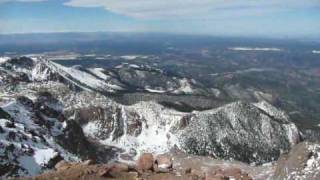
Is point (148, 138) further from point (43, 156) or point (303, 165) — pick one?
point (303, 165)

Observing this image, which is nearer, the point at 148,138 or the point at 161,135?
the point at 148,138

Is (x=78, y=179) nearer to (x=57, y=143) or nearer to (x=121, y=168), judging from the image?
(x=121, y=168)

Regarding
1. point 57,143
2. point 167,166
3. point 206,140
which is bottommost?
point 206,140

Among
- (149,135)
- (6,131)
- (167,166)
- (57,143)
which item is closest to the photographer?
(167,166)

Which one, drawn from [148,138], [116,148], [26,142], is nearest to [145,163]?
[26,142]

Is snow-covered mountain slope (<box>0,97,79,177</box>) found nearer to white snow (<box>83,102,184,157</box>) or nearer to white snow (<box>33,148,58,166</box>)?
white snow (<box>33,148,58,166</box>)

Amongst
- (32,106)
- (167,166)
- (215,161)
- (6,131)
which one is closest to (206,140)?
(215,161)

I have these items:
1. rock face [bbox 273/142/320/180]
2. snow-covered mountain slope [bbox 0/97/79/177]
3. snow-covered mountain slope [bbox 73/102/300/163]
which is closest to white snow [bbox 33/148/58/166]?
snow-covered mountain slope [bbox 0/97/79/177]

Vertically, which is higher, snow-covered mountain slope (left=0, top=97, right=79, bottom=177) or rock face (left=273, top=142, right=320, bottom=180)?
rock face (left=273, top=142, right=320, bottom=180)

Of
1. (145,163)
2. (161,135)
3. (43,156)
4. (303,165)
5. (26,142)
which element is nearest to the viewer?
(145,163)
